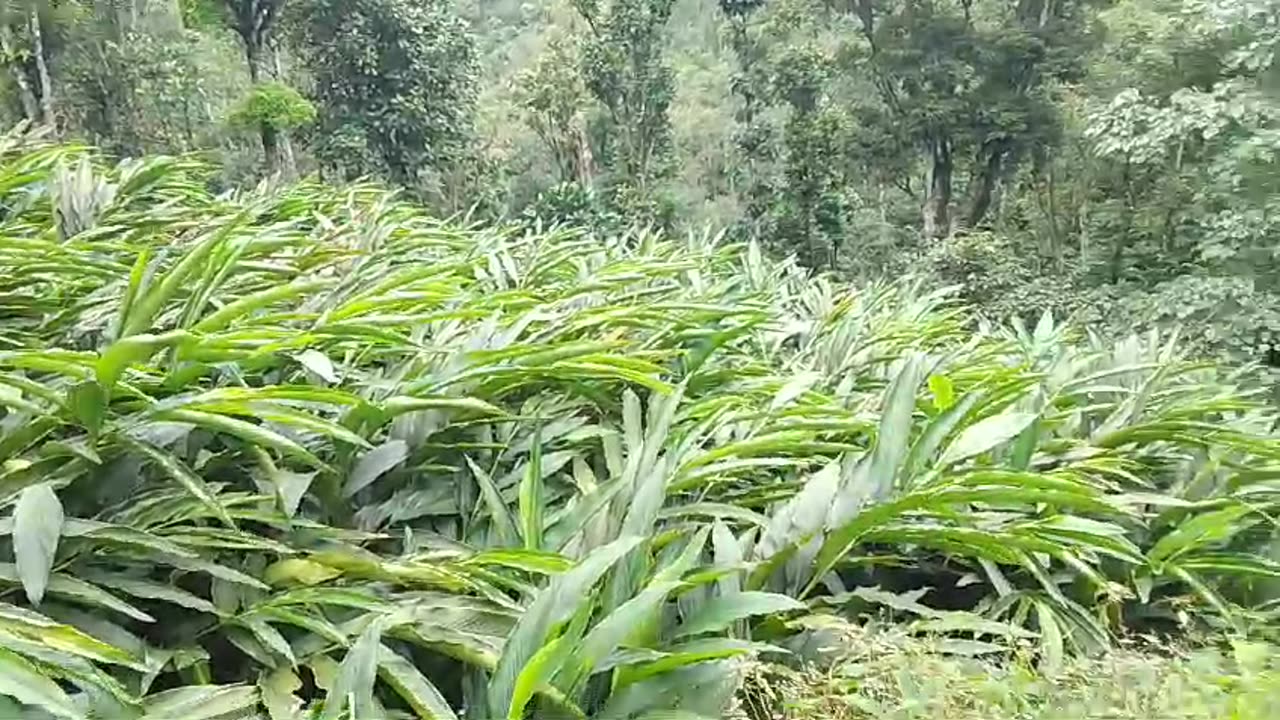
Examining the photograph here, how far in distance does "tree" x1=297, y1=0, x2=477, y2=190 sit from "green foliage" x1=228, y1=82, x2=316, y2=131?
1.26 m

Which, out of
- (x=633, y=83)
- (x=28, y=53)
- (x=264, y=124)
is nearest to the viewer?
(x=28, y=53)

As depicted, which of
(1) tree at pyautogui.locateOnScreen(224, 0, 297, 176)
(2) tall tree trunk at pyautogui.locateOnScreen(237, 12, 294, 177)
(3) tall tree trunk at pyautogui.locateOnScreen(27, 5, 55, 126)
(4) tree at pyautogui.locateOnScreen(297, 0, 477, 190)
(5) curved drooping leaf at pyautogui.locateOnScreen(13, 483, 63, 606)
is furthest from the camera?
(4) tree at pyautogui.locateOnScreen(297, 0, 477, 190)

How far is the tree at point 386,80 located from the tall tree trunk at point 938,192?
5.05 meters

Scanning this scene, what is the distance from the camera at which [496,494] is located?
3.95 ft

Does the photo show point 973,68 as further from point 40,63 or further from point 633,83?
point 40,63

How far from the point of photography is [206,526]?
3.59ft

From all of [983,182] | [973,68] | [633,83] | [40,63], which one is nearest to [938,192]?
[983,182]

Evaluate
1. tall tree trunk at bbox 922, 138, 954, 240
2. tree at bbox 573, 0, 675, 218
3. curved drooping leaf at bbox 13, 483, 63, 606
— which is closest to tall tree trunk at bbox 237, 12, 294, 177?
tree at bbox 573, 0, 675, 218

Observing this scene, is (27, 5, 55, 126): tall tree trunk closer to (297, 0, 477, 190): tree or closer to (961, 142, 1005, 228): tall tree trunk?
(297, 0, 477, 190): tree

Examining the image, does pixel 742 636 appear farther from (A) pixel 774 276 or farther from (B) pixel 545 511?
(A) pixel 774 276

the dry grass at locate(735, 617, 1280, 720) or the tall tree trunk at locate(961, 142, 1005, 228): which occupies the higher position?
the dry grass at locate(735, 617, 1280, 720)

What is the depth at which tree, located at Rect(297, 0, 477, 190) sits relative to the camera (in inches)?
355

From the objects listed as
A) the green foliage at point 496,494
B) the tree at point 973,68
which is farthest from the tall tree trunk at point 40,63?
the tree at point 973,68

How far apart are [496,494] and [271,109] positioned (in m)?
7.26
